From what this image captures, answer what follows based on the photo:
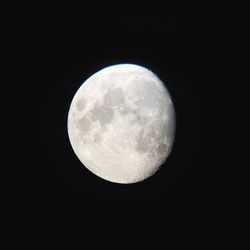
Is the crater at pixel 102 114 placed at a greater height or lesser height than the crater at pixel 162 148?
greater

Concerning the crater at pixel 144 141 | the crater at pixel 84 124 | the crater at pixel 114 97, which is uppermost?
the crater at pixel 114 97

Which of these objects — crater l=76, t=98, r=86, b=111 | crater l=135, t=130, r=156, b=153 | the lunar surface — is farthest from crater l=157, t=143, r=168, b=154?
crater l=76, t=98, r=86, b=111

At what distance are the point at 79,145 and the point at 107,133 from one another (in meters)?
0.43

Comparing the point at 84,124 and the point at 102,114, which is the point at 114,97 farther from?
the point at 84,124

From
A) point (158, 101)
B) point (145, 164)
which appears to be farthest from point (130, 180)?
point (158, 101)

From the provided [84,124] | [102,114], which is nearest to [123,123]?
[102,114]

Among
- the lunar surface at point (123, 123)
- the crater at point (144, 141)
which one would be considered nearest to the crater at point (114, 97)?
the lunar surface at point (123, 123)

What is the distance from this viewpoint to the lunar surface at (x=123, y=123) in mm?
3785

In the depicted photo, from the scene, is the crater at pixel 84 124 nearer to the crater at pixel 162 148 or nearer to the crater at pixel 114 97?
the crater at pixel 114 97

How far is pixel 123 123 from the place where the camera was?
12.3ft

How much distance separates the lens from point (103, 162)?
13.0 ft

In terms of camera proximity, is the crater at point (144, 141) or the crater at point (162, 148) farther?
the crater at point (162, 148)

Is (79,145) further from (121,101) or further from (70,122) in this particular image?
(121,101)

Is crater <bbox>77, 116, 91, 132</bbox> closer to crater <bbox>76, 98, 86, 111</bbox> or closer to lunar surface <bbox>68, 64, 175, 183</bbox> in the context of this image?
lunar surface <bbox>68, 64, 175, 183</bbox>
